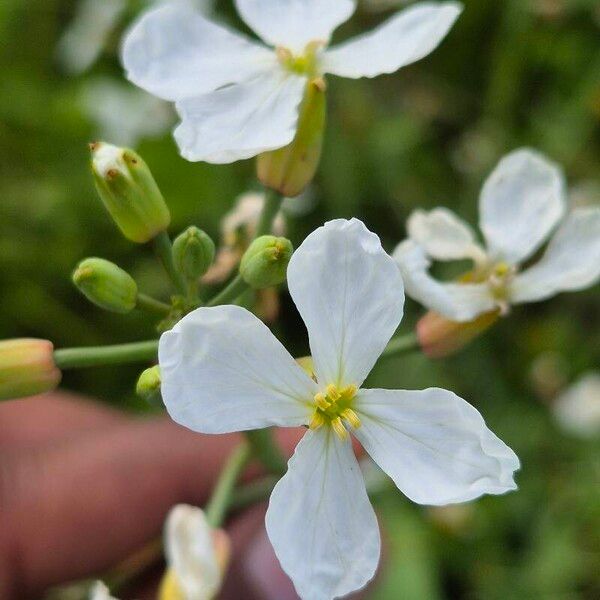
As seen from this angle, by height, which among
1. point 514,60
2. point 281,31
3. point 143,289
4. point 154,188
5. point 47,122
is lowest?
point 143,289

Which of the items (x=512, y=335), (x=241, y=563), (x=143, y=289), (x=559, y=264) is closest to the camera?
(x=559, y=264)

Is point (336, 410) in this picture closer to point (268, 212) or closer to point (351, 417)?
point (351, 417)

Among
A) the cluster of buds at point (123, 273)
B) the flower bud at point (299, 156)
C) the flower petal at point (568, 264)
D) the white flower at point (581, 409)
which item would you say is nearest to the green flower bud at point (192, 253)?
the cluster of buds at point (123, 273)

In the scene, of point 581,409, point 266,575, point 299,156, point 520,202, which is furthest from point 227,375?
point 581,409

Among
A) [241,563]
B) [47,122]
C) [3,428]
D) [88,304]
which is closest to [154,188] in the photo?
[241,563]

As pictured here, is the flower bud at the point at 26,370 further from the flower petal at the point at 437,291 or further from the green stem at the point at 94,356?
the flower petal at the point at 437,291

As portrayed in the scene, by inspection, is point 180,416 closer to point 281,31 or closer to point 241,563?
point 281,31

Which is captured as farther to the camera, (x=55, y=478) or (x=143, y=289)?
(x=143, y=289)
